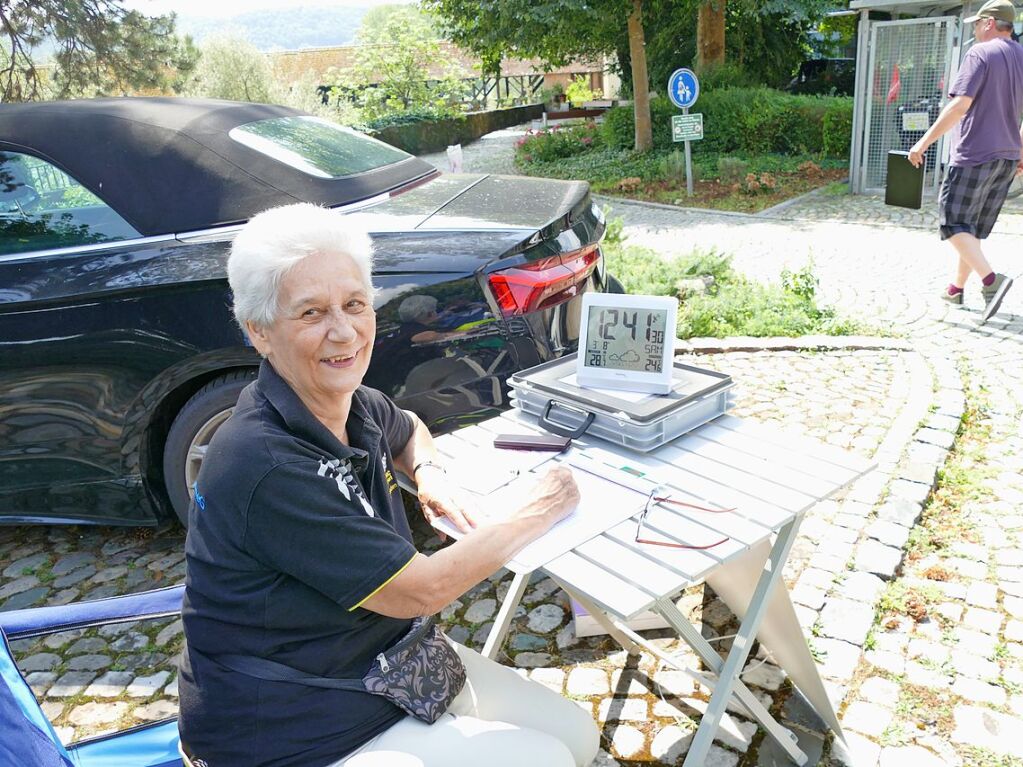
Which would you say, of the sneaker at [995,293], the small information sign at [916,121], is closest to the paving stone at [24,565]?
the sneaker at [995,293]

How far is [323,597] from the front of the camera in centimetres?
179

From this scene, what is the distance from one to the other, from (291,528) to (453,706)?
2.12 ft

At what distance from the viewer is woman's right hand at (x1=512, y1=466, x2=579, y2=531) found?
2.08m

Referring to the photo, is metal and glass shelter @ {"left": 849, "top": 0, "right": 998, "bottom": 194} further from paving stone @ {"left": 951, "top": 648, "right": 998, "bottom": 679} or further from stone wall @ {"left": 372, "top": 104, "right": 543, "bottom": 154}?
stone wall @ {"left": 372, "top": 104, "right": 543, "bottom": 154}

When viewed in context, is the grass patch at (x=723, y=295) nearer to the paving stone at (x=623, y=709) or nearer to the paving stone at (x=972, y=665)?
the paving stone at (x=972, y=665)

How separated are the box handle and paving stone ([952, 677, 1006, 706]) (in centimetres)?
152

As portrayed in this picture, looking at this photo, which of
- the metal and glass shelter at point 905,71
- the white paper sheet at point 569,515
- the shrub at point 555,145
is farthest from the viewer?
the shrub at point 555,145

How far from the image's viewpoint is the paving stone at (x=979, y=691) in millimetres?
2770

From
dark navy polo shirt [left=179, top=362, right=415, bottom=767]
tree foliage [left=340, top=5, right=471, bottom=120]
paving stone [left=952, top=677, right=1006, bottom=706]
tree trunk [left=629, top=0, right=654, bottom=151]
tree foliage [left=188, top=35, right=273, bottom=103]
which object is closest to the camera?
dark navy polo shirt [left=179, top=362, right=415, bottom=767]

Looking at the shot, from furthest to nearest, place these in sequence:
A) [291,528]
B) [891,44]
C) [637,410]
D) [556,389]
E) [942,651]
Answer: [891,44] → [942,651] → [556,389] → [637,410] → [291,528]

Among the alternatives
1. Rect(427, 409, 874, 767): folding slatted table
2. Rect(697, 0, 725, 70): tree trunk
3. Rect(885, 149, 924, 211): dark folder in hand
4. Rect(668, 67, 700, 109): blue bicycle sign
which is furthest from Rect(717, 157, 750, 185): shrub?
Rect(427, 409, 874, 767): folding slatted table

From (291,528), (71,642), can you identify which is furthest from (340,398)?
(71,642)

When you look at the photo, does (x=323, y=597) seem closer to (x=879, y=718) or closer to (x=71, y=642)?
(x=879, y=718)

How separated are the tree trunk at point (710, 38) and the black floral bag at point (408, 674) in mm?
19174
